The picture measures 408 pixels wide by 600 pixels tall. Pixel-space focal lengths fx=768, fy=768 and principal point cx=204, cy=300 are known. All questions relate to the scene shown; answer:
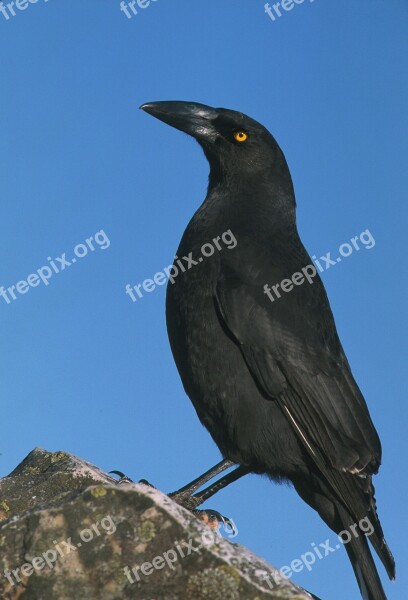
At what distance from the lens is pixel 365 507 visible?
16.6 ft

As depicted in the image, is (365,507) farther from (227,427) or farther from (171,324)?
(171,324)

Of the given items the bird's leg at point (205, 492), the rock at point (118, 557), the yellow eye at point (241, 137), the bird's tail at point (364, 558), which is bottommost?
the bird's tail at point (364, 558)

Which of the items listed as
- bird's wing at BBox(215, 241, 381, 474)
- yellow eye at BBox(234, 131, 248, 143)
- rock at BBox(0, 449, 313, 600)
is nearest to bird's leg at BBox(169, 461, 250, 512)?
bird's wing at BBox(215, 241, 381, 474)

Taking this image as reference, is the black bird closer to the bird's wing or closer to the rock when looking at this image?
the bird's wing

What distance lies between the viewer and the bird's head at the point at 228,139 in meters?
6.27

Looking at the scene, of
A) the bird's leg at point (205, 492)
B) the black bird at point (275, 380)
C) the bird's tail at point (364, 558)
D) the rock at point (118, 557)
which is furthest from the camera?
the bird's leg at point (205, 492)

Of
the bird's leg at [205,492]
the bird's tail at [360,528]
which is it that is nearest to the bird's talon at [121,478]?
the bird's leg at [205,492]

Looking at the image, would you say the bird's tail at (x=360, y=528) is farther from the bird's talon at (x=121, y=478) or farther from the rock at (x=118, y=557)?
the rock at (x=118, y=557)

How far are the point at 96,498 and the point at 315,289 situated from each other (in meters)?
3.13

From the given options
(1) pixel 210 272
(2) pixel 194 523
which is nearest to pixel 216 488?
(1) pixel 210 272

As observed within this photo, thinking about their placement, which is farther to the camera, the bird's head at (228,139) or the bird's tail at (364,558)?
the bird's head at (228,139)

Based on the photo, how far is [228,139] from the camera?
6344mm

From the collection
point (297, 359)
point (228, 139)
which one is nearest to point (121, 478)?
point (297, 359)

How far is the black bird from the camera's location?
5.04 meters
